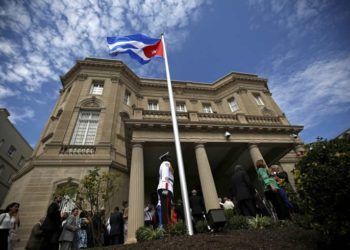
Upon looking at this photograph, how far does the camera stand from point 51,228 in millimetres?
5621

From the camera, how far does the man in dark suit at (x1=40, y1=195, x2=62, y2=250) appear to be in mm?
5547

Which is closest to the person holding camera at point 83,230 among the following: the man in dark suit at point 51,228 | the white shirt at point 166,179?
the man in dark suit at point 51,228

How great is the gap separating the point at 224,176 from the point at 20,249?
12.6 m

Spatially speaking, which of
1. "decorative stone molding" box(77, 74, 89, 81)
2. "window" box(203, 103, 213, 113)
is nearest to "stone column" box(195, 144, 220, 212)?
"window" box(203, 103, 213, 113)

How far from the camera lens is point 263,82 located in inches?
911

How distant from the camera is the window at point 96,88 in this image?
18.1 m

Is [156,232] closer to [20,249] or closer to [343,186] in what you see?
[343,186]

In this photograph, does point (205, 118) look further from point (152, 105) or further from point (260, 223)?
point (152, 105)

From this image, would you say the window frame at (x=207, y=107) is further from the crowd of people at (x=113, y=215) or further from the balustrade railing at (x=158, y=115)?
the crowd of people at (x=113, y=215)

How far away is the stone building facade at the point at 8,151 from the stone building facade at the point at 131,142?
10.3 meters

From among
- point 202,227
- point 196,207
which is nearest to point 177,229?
point 202,227

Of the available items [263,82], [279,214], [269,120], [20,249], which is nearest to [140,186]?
[279,214]

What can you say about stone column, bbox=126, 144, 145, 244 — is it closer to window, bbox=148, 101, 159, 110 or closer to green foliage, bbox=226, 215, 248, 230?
green foliage, bbox=226, 215, 248, 230

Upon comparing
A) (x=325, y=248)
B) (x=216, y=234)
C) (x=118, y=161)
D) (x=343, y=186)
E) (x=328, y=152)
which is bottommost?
(x=325, y=248)
